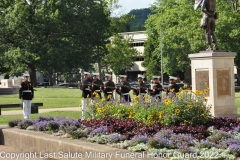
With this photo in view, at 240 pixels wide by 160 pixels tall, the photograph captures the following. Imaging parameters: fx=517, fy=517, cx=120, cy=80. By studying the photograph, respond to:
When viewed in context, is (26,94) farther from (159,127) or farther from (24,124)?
(159,127)

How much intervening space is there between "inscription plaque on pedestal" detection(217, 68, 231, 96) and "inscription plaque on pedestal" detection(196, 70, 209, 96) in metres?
0.38

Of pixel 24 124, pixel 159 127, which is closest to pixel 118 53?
pixel 24 124

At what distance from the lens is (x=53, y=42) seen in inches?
2211

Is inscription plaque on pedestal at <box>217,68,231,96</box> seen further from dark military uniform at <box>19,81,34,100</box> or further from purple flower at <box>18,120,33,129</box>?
dark military uniform at <box>19,81,34,100</box>

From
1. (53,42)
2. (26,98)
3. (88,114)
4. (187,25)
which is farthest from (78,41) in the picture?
(88,114)

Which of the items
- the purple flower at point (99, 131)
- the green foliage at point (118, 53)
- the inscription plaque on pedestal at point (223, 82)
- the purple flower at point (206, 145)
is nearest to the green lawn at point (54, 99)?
the inscription plaque on pedestal at point (223, 82)

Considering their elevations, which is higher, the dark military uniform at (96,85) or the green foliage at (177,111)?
the dark military uniform at (96,85)

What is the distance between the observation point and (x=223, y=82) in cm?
1664

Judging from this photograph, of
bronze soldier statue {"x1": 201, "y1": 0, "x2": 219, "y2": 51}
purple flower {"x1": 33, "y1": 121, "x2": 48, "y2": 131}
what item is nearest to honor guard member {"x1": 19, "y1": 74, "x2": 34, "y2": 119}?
purple flower {"x1": 33, "y1": 121, "x2": 48, "y2": 131}

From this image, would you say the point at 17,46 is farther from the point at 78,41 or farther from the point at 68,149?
the point at 68,149

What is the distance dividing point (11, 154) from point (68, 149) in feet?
6.73

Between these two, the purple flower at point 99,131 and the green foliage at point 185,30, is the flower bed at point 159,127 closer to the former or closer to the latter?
the purple flower at point 99,131

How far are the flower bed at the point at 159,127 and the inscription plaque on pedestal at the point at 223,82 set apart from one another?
4336 millimetres

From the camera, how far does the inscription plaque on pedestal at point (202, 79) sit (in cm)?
1659
